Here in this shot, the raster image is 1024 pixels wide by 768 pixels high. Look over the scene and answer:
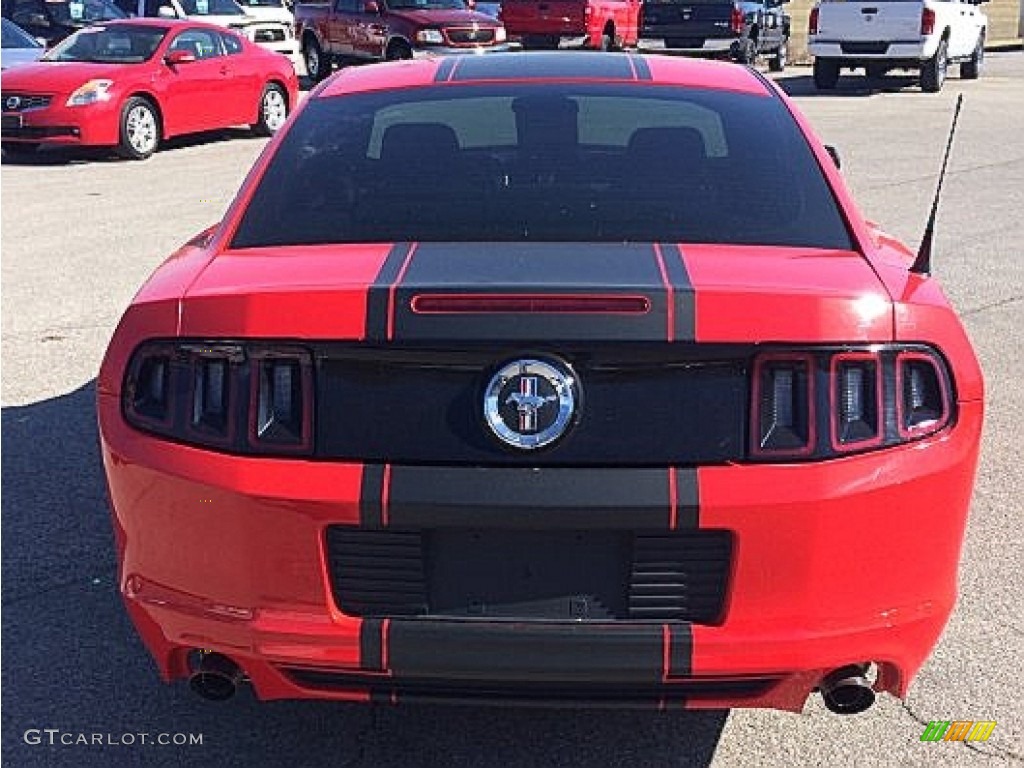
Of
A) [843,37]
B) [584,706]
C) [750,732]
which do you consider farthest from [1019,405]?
[843,37]

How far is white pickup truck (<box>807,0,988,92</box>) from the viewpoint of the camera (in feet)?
70.5

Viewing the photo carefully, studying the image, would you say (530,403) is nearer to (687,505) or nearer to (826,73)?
(687,505)

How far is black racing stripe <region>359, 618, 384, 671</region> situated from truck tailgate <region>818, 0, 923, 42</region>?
20.9 metres

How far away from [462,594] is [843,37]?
69.4ft

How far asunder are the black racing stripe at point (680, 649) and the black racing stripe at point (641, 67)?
191 cm

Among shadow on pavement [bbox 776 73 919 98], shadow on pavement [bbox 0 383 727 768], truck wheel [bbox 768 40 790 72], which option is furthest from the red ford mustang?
truck wheel [bbox 768 40 790 72]

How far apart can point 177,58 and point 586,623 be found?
43.5 ft

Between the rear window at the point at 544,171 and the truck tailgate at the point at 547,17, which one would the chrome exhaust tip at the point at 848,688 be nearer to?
the rear window at the point at 544,171

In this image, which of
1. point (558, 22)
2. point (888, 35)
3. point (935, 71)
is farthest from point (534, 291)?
point (558, 22)

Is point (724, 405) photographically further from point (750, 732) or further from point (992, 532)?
point (992, 532)

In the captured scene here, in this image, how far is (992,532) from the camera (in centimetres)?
454

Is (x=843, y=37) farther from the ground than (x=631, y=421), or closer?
closer

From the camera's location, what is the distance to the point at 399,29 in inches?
842

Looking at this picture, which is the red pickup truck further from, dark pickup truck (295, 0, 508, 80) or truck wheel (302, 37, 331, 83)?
truck wheel (302, 37, 331, 83)
